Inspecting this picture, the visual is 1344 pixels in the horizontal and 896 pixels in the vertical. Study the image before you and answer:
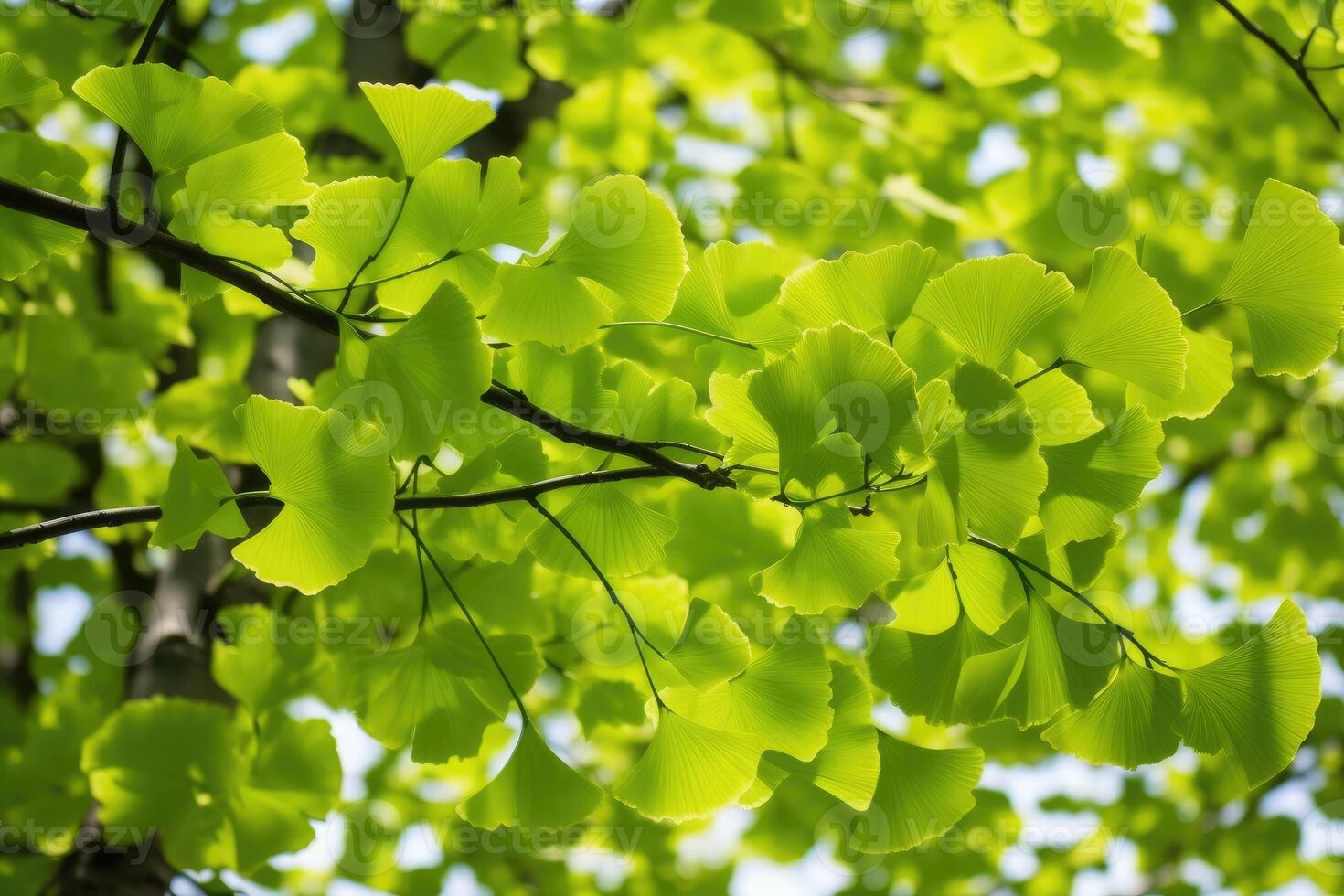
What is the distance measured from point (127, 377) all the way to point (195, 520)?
88 cm

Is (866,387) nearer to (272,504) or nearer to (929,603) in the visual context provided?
(929,603)

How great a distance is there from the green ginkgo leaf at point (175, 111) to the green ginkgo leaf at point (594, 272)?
0.60ft

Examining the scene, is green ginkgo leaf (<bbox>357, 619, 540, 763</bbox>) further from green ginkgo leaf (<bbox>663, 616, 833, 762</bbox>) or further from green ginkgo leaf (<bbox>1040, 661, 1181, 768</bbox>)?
green ginkgo leaf (<bbox>1040, 661, 1181, 768</bbox>)

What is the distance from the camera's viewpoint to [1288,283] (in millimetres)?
626

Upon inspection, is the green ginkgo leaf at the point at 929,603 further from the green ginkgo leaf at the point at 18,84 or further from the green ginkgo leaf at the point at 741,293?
the green ginkgo leaf at the point at 18,84

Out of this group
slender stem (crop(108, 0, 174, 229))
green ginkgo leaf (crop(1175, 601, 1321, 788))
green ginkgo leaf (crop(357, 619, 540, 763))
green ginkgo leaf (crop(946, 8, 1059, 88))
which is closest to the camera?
slender stem (crop(108, 0, 174, 229))

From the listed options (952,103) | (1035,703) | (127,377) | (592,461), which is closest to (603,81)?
(952,103)

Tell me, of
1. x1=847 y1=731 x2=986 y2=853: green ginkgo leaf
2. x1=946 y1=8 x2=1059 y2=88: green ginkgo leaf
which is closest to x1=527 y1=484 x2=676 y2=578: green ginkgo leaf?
x1=847 y1=731 x2=986 y2=853: green ginkgo leaf

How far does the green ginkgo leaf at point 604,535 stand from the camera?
699 mm

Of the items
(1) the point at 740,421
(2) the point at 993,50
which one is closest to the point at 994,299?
(1) the point at 740,421

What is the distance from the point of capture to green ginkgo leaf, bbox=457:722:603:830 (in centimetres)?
70

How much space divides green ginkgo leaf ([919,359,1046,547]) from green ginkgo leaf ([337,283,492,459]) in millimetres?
271

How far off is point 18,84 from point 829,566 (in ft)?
1.90

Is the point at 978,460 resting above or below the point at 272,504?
above
